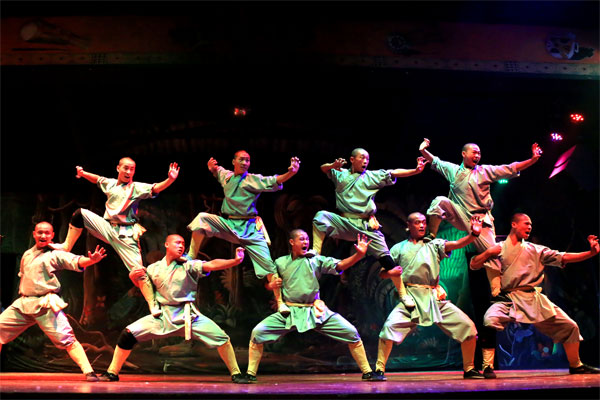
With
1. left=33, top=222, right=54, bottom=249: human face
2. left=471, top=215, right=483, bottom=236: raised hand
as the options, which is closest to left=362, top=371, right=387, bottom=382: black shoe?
left=471, top=215, right=483, bottom=236: raised hand

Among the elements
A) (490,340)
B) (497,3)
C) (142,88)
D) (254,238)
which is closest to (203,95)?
(142,88)

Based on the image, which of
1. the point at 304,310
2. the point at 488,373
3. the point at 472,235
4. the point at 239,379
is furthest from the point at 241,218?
the point at 488,373

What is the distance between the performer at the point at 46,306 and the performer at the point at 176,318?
17.3 inches

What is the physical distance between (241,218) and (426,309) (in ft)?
6.92

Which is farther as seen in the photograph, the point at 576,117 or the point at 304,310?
the point at 576,117

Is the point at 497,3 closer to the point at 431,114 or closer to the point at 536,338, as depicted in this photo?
the point at 431,114

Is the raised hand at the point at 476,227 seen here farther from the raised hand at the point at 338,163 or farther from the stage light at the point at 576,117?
the stage light at the point at 576,117

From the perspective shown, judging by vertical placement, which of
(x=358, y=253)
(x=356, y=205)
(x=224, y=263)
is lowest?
(x=224, y=263)

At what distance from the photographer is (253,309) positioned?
7.74 metres

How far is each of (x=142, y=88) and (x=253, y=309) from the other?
3.20m

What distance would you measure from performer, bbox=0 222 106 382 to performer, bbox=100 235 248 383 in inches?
17.3

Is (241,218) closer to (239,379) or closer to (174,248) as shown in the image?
(174,248)

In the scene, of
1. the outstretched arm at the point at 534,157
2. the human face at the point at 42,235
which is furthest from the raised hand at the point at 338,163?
the human face at the point at 42,235

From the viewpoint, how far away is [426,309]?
5.45 meters
